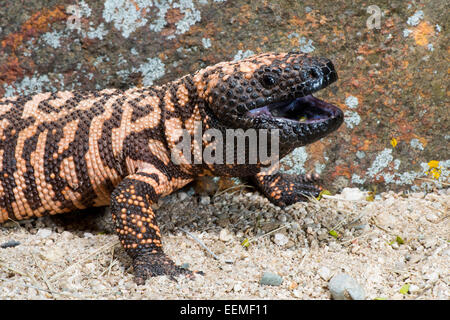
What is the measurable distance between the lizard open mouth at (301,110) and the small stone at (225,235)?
2.14 feet

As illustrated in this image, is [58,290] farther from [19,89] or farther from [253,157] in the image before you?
[19,89]

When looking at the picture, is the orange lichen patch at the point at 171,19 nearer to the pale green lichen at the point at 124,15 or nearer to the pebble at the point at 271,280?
the pale green lichen at the point at 124,15

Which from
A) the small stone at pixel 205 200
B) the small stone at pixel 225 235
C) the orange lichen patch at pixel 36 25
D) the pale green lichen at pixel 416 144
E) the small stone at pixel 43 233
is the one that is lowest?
the small stone at pixel 43 233

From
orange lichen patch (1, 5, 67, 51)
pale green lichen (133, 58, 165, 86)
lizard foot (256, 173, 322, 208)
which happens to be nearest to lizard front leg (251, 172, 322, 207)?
lizard foot (256, 173, 322, 208)

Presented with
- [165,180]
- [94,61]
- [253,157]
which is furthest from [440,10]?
[94,61]

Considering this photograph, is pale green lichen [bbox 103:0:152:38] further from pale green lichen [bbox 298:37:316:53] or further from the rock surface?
pale green lichen [bbox 298:37:316:53]

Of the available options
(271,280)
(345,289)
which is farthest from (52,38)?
(345,289)

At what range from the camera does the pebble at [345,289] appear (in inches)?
67.6

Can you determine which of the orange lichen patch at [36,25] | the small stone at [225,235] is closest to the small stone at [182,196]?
the small stone at [225,235]

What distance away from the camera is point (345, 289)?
1.73 meters

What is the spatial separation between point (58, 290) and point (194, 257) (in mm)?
614

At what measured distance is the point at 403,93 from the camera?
2.52 m

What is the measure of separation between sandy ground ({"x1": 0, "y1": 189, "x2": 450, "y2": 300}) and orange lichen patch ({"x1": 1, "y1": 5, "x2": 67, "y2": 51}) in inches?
39.4

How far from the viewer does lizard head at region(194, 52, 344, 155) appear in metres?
1.92
